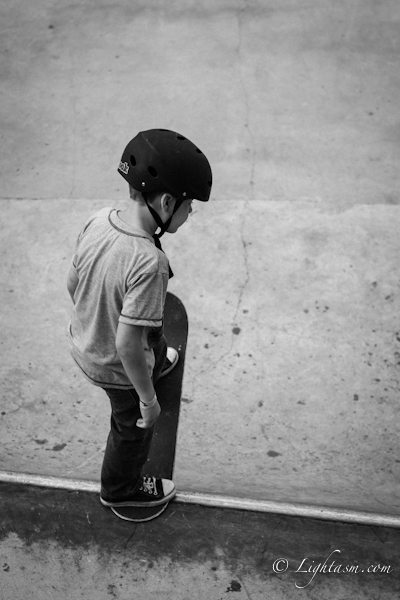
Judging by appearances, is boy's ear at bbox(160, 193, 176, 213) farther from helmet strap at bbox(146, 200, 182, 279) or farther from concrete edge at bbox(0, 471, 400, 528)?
concrete edge at bbox(0, 471, 400, 528)

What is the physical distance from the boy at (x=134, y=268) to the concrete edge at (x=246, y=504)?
2.00 ft

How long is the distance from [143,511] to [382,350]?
4.77 ft

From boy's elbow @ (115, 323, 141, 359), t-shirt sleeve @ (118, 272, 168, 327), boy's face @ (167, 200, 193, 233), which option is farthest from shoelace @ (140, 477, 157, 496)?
boy's face @ (167, 200, 193, 233)

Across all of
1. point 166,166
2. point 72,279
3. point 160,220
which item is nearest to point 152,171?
point 166,166

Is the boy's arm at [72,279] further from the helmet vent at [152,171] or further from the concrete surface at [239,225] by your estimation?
the concrete surface at [239,225]

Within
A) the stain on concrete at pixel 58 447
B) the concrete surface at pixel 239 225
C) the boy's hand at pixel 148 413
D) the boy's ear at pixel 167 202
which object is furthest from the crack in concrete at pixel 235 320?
the boy's ear at pixel 167 202

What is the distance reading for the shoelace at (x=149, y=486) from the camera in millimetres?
2205

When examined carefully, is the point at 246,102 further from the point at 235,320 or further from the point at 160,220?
the point at 160,220

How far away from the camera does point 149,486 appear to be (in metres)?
2.22

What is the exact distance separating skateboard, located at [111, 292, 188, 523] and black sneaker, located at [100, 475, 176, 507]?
3 centimetres

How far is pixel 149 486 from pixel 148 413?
0.61 m

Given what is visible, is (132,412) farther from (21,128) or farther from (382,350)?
(21,128)

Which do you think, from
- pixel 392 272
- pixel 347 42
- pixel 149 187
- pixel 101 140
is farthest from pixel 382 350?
pixel 347 42

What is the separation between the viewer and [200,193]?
165 cm
